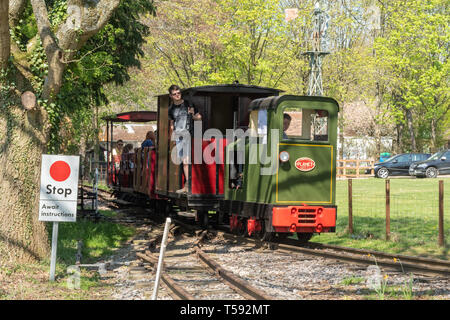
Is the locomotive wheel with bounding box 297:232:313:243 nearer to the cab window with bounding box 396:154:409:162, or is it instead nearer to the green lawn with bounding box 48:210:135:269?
the green lawn with bounding box 48:210:135:269

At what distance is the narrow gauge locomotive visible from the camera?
11844 mm

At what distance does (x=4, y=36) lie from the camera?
914 centimetres

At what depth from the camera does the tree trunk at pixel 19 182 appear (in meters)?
9.54

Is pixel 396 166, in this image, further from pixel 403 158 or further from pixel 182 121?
pixel 182 121

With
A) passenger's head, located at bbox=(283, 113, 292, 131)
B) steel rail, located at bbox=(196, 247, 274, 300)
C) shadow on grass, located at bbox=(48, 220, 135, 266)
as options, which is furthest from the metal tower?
steel rail, located at bbox=(196, 247, 274, 300)

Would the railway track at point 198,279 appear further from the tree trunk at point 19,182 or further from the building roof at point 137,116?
the building roof at point 137,116

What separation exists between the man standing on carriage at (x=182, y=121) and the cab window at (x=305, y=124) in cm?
228

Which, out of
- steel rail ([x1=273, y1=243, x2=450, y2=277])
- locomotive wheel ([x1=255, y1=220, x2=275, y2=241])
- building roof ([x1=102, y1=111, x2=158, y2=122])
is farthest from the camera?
building roof ([x1=102, y1=111, x2=158, y2=122])

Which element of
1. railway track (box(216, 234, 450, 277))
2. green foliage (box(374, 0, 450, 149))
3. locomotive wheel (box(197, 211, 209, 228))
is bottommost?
railway track (box(216, 234, 450, 277))

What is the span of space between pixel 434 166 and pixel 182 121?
2981 cm

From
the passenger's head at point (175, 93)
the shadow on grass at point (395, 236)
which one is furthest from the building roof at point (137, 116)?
the passenger's head at point (175, 93)

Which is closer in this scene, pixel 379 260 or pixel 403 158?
pixel 379 260

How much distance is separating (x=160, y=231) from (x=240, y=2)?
18.6 meters

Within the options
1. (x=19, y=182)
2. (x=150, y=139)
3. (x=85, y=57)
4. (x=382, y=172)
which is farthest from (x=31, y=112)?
(x=382, y=172)
